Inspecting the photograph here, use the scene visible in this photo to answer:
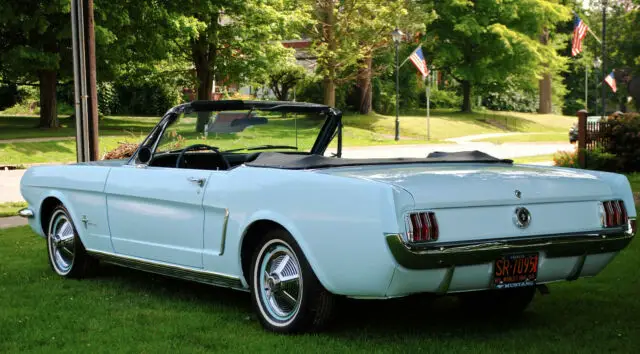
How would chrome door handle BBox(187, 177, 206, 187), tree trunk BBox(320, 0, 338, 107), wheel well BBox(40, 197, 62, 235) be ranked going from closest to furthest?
chrome door handle BBox(187, 177, 206, 187)
wheel well BBox(40, 197, 62, 235)
tree trunk BBox(320, 0, 338, 107)

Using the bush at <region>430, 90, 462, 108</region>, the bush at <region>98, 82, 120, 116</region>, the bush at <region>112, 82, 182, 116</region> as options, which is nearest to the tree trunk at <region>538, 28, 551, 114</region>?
the bush at <region>430, 90, 462, 108</region>

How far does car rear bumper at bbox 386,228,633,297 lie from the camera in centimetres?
524

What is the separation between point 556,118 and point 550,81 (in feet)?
18.7

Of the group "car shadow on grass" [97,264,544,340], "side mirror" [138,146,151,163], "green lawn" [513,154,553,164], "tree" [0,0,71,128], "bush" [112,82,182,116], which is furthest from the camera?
"bush" [112,82,182,116]

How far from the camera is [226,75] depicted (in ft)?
144

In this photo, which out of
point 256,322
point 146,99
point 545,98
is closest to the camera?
point 256,322

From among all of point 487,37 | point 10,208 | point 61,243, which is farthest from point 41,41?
point 487,37

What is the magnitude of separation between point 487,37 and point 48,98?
32513 mm

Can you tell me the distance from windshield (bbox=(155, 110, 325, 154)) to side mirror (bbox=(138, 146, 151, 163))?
84mm

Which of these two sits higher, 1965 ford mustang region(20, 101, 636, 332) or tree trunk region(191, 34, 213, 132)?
tree trunk region(191, 34, 213, 132)

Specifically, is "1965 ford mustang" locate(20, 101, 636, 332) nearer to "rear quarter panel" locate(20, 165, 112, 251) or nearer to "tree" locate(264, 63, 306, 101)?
"rear quarter panel" locate(20, 165, 112, 251)

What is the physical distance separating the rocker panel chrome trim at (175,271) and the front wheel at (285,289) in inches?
11.6

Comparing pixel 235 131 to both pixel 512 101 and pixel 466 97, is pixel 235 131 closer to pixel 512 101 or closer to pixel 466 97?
pixel 466 97

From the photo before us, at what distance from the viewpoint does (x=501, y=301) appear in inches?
260
